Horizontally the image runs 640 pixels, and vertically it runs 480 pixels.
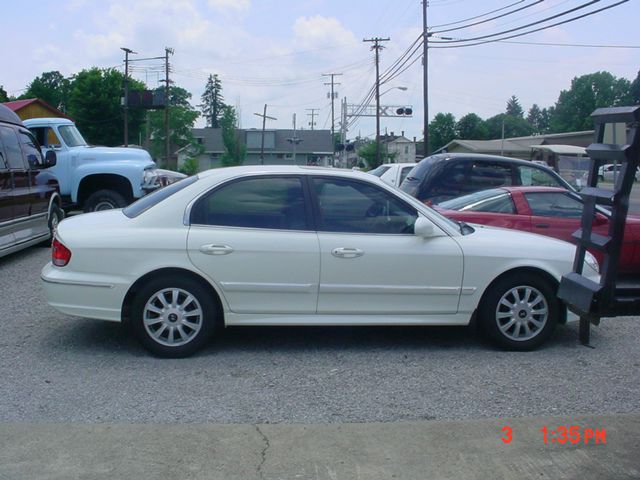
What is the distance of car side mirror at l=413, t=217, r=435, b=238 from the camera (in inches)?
231

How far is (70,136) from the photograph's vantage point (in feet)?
49.5

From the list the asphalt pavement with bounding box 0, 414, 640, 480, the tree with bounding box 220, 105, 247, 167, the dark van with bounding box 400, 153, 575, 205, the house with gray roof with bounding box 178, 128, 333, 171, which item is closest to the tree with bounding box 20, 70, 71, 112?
the house with gray roof with bounding box 178, 128, 333, 171

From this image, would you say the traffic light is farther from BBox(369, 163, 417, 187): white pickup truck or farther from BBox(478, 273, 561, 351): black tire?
BBox(478, 273, 561, 351): black tire

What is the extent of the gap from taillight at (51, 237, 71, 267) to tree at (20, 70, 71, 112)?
8032 cm

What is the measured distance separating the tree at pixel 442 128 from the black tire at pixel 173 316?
8772 cm

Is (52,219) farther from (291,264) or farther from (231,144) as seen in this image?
(231,144)

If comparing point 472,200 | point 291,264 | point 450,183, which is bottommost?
point 291,264

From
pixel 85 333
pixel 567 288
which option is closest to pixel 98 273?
pixel 85 333

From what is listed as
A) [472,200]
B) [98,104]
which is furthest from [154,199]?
[98,104]

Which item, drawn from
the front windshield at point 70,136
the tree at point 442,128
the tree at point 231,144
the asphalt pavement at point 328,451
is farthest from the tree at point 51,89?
the asphalt pavement at point 328,451

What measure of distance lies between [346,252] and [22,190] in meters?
6.66

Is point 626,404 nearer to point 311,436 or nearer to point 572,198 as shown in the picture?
point 311,436

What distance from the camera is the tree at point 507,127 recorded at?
102 m

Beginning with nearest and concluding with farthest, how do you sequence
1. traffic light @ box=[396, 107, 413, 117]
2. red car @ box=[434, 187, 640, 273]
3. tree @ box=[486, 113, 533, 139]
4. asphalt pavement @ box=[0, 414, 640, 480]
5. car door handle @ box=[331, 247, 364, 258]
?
asphalt pavement @ box=[0, 414, 640, 480], car door handle @ box=[331, 247, 364, 258], red car @ box=[434, 187, 640, 273], traffic light @ box=[396, 107, 413, 117], tree @ box=[486, 113, 533, 139]
